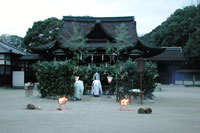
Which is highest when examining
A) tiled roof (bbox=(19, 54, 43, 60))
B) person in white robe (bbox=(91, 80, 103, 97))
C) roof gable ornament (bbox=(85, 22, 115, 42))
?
roof gable ornament (bbox=(85, 22, 115, 42))

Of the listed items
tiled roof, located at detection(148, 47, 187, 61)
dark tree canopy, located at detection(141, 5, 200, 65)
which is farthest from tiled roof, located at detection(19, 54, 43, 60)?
dark tree canopy, located at detection(141, 5, 200, 65)

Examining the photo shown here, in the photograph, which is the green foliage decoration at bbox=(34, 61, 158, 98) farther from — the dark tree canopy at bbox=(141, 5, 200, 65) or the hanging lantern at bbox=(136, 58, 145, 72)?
the dark tree canopy at bbox=(141, 5, 200, 65)

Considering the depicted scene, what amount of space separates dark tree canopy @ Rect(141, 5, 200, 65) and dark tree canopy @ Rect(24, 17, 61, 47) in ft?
57.7

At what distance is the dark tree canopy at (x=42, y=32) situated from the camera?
3903 cm

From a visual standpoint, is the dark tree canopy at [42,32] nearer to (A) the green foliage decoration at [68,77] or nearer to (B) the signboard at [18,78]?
(B) the signboard at [18,78]

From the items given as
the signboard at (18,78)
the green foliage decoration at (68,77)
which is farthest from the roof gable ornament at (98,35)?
the green foliage decoration at (68,77)

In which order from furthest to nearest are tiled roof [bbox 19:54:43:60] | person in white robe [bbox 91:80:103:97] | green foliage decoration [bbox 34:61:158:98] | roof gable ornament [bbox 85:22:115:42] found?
tiled roof [bbox 19:54:43:60], roof gable ornament [bbox 85:22:115:42], person in white robe [bbox 91:80:103:97], green foliage decoration [bbox 34:61:158:98]

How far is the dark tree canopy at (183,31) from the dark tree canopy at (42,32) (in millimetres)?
17578

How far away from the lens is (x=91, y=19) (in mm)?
30094

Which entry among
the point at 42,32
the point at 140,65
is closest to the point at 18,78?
the point at 42,32

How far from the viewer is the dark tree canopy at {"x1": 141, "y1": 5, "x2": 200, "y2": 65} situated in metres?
34.0

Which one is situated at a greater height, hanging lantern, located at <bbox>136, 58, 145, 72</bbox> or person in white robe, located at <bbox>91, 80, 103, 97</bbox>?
hanging lantern, located at <bbox>136, 58, 145, 72</bbox>

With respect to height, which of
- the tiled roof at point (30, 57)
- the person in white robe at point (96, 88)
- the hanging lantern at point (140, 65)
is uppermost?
the tiled roof at point (30, 57)

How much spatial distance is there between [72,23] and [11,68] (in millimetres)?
8921
